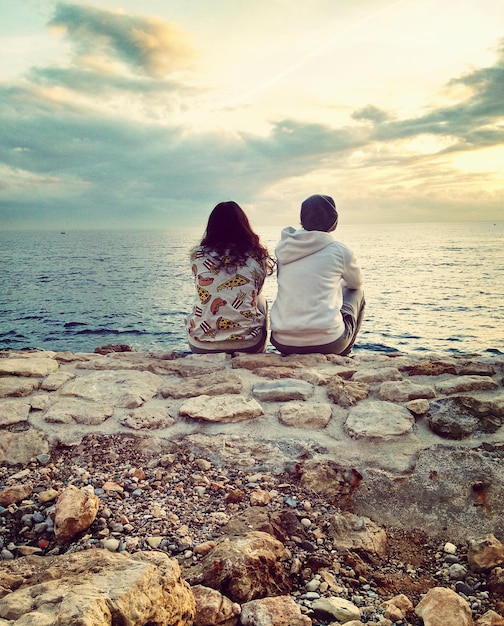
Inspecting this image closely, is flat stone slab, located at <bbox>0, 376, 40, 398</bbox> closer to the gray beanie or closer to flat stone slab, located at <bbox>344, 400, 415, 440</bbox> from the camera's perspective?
flat stone slab, located at <bbox>344, 400, 415, 440</bbox>

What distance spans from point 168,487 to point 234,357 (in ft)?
7.43

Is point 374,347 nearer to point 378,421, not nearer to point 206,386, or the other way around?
point 206,386

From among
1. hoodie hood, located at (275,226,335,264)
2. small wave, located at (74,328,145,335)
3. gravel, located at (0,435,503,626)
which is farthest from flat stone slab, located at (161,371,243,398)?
small wave, located at (74,328,145,335)

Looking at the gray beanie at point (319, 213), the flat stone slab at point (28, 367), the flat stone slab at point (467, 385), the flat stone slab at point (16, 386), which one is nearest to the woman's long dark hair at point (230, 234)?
the gray beanie at point (319, 213)

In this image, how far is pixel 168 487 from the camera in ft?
8.90

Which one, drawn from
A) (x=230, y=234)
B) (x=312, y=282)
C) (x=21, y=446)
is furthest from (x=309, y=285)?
(x=21, y=446)

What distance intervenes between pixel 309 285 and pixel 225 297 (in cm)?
93

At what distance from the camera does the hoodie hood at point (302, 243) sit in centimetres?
480

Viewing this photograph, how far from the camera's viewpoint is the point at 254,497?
2605 mm

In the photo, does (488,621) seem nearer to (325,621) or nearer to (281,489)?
(325,621)

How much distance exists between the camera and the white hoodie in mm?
4824

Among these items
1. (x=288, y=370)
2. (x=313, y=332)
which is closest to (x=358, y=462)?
(x=288, y=370)

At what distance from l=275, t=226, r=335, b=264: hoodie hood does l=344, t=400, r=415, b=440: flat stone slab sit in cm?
184

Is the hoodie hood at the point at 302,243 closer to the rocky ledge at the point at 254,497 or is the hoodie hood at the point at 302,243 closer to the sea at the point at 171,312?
the sea at the point at 171,312
